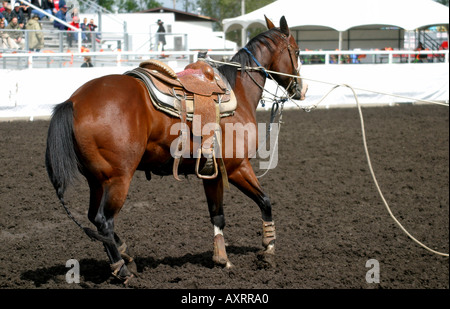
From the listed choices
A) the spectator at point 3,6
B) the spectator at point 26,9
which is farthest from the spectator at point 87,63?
the spectator at point 26,9

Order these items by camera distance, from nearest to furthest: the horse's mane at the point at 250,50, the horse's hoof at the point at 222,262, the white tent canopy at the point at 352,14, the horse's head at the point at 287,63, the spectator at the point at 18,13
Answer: the horse's hoof at the point at 222,262 → the horse's mane at the point at 250,50 → the horse's head at the point at 287,63 → the spectator at the point at 18,13 → the white tent canopy at the point at 352,14

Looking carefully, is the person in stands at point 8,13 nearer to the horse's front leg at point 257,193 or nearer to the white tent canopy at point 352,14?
the white tent canopy at point 352,14

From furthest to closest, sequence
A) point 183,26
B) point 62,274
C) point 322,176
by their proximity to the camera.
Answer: point 183,26, point 322,176, point 62,274

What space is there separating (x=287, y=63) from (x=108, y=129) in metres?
2.25

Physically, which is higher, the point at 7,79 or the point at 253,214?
the point at 7,79

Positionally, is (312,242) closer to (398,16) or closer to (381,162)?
(381,162)

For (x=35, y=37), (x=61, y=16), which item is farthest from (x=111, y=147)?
(x=61, y=16)

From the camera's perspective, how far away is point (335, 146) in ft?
34.9

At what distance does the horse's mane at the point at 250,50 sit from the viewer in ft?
17.7

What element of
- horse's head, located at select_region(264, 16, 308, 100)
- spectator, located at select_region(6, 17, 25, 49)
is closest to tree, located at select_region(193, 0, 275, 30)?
spectator, located at select_region(6, 17, 25, 49)

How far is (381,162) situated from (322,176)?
5.01 ft

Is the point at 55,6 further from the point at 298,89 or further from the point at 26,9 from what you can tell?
the point at 298,89

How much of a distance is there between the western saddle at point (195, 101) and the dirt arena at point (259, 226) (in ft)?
3.24

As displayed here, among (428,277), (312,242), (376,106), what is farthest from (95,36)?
(428,277)
